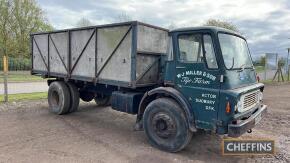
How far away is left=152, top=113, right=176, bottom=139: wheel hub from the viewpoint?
5473 millimetres

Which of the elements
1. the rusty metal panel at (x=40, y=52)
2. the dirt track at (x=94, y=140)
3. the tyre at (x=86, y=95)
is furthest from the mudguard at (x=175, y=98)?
the rusty metal panel at (x=40, y=52)

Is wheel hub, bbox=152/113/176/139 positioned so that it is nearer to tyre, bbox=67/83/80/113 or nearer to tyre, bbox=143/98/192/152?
tyre, bbox=143/98/192/152

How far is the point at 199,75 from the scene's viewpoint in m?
5.12

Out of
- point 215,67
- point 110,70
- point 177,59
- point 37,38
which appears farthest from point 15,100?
point 215,67

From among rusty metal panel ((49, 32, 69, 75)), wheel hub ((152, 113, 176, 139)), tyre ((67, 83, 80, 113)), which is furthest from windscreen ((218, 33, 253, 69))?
tyre ((67, 83, 80, 113))

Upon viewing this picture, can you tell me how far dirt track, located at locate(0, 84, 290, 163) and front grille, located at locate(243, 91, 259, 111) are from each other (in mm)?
1055

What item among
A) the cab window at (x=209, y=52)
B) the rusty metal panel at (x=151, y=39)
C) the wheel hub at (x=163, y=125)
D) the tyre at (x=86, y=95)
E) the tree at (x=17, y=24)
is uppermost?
the tree at (x=17, y=24)

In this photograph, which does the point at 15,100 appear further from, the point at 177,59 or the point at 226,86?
the point at 226,86

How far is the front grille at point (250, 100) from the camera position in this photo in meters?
5.13

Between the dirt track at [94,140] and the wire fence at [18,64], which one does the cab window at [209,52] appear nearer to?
the dirt track at [94,140]

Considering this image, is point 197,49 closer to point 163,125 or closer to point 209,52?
point 209,52

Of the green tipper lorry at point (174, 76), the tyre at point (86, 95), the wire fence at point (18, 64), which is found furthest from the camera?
the wire fence at point (18, 64)

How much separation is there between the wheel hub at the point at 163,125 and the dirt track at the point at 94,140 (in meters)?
0.39

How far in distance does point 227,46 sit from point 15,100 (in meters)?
9.19
